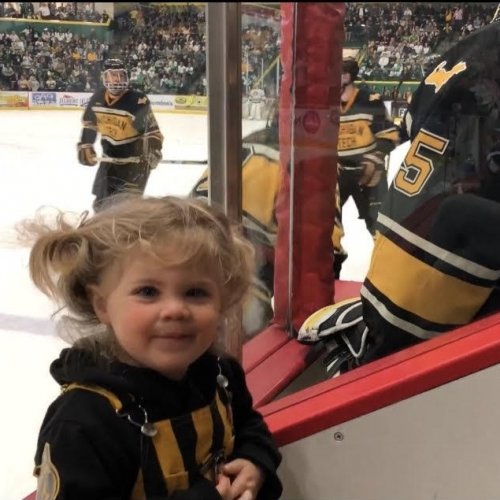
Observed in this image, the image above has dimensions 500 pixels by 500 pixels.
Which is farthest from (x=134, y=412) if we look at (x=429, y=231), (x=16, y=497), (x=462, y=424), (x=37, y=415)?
(x=37, y=415)

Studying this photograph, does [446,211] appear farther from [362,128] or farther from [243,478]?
[362,128]

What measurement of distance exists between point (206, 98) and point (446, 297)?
0.40 m

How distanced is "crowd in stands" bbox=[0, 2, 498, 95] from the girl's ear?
1.31ft

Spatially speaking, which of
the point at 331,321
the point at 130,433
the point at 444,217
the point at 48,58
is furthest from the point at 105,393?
the point at 48,58

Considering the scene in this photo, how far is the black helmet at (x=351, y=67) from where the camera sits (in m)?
1.43

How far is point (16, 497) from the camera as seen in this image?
4.04 ft

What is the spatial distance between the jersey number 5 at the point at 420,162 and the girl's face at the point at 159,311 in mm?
412

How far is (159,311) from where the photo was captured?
2.34 feet

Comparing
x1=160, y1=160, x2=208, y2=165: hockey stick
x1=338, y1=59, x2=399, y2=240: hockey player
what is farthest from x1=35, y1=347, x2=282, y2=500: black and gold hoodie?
x1=338, y1=59, x2=399, y2=240: hockey player

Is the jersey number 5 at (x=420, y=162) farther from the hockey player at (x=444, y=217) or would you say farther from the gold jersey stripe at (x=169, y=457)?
the gold jersey stripe at (x=169, y=457)

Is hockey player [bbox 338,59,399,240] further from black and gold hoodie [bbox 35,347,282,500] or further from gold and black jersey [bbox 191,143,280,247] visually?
black and gold hoodie [bbox 35,347,282,500]

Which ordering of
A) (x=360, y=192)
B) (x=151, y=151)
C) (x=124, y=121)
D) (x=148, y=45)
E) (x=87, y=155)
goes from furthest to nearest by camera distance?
1. (x=87, y=155)
2. (x=360, y=192)
3. (x=151, y=151)
4. (x=124, y=121)
5. (x=148, y=45)

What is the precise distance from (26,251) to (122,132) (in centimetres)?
36

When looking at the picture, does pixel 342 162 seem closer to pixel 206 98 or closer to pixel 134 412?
pixel 206 98
